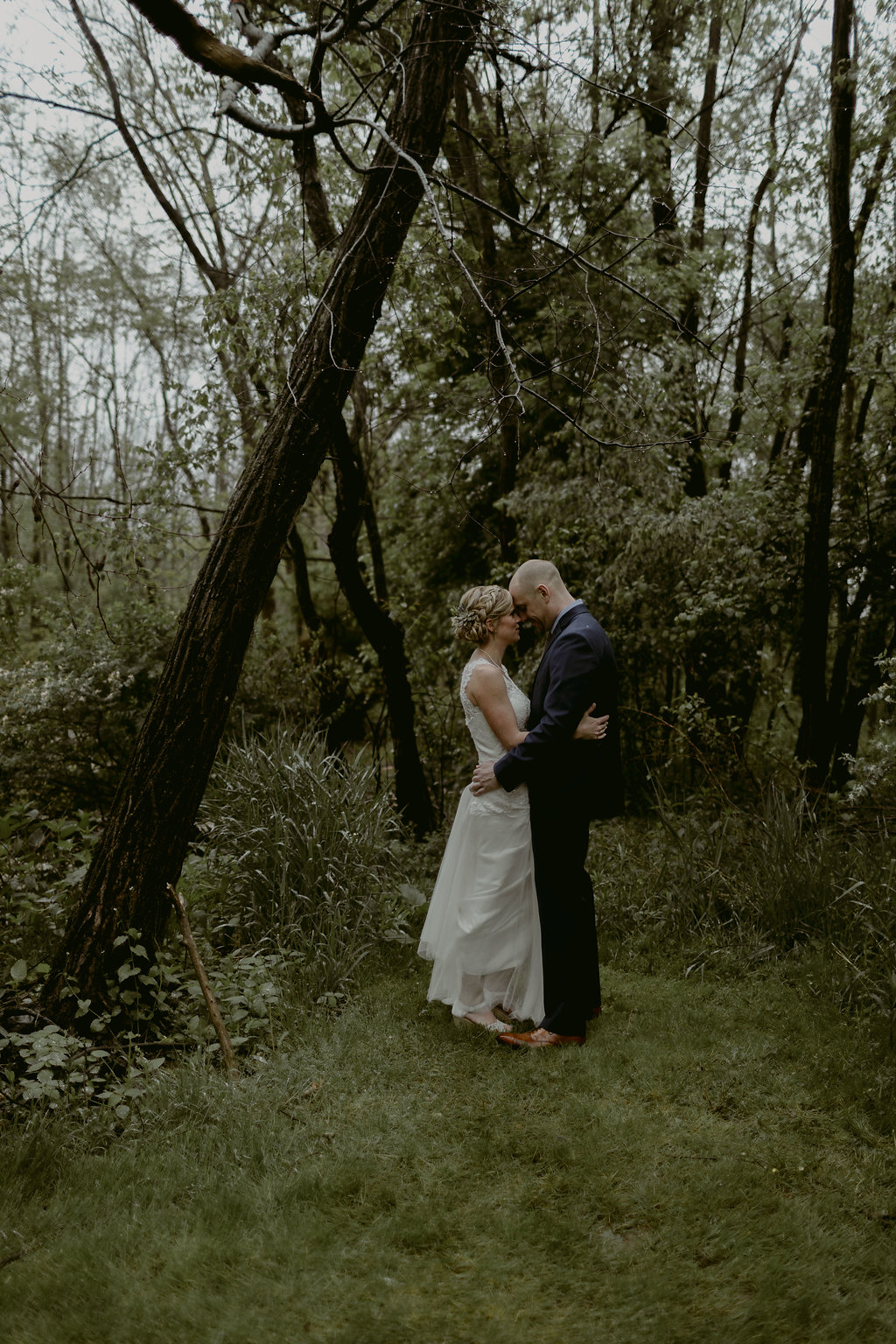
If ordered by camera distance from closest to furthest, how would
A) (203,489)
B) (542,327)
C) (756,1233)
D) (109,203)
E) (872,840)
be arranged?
1. (756,1233)
2. (872,840)
3. (542,327)
4. (203,489)
5. (109,203)

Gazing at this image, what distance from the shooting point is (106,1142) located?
3414mm

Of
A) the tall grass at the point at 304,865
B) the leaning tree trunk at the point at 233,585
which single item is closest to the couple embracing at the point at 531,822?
the tall grass at the point at 304,865

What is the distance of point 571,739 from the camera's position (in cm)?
404

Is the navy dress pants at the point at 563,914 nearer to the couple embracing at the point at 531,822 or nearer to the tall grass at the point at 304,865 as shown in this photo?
the couple embracing at the point at 531,822

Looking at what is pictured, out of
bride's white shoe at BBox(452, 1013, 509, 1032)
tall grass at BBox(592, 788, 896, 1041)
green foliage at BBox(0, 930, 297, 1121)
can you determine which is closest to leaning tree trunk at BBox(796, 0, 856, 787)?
tall grass at BBox(592, 788, 896, 1041)

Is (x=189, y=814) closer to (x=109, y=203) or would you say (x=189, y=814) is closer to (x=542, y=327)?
(x=542, y=327)

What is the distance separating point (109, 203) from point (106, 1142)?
43.2 ft

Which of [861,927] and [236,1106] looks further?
[861,927]

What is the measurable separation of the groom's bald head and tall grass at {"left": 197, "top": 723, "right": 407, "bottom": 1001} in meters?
2.02

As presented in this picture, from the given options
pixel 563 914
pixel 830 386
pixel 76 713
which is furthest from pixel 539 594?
pixel 76 713

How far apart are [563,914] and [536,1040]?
1.85 feet

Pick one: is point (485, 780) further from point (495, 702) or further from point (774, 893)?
point (774, 893)

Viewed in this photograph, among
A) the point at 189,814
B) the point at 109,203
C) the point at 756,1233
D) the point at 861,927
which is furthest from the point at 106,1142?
the point at 109,203

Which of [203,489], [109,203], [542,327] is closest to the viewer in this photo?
[542,327]
